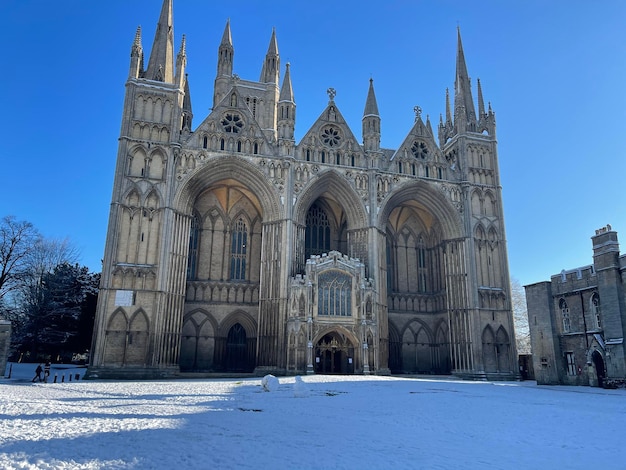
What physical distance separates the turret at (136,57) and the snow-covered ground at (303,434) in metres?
27.6

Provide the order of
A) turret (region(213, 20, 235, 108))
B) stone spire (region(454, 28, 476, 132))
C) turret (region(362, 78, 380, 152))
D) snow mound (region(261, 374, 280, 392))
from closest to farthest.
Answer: snow mound (region(261, 374, 280, 392))
turret (region(362, 78, 380, 152))
stone spire (region(454, 28, 476, 132))
turret (region(213, 20, 235, 108))

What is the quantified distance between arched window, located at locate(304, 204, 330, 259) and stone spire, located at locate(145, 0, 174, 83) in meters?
15.9

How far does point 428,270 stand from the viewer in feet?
145

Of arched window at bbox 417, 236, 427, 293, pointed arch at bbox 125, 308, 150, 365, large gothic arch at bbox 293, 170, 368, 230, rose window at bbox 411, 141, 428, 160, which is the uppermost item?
rose window at bbox 411, 141, 428, 160

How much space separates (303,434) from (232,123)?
103 ft

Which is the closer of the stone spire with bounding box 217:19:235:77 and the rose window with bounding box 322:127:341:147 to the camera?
the rose window with bounding box 322:127:341:147

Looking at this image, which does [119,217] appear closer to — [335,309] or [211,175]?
[211,175]

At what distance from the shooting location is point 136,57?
3722cm

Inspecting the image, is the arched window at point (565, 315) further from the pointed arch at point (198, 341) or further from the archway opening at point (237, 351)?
the pointed arch at point (198, 341)

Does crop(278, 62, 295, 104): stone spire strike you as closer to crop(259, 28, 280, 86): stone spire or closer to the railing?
the railing

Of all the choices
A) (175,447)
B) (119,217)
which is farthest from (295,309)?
(175,447)

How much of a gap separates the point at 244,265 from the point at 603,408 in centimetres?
2875

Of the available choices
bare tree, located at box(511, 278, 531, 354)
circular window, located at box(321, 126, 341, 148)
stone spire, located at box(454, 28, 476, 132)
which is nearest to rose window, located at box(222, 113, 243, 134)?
circular window, located at box(321, 126, 341, 148)

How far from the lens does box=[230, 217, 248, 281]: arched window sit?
130 feet
